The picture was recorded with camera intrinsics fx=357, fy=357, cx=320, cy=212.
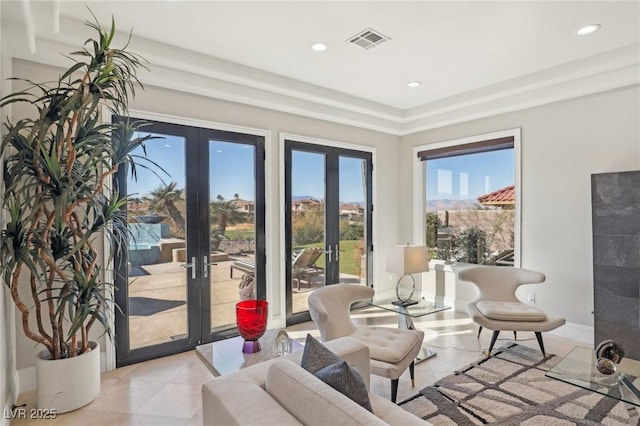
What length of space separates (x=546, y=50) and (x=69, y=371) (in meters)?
4.90

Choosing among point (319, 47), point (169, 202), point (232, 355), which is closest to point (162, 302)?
point (169, 202)

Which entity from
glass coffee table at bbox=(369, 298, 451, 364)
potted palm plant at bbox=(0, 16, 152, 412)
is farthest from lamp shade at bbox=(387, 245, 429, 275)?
potted palm plant at bbox=(0, 16, 152, 412)

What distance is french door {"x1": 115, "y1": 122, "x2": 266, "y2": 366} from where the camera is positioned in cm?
347

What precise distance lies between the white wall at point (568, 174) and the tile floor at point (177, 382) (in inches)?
24.2

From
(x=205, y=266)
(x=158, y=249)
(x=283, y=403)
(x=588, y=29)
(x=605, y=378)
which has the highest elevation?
(x=588, y=29)

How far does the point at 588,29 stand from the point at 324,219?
11.0 feet

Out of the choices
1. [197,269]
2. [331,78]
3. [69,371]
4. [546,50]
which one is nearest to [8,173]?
[69,371]

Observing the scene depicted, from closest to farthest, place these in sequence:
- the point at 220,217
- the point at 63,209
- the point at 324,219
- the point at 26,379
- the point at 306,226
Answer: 1. the point at 63,209
2. the point at 26,379
3. the point at 220,217
4. the point at 306,226
5. the point at 324,219

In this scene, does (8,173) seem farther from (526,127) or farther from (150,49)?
(526,127)

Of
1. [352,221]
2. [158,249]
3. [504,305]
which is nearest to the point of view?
[158,249]

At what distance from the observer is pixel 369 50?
340 centimetres

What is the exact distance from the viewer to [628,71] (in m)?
3.51

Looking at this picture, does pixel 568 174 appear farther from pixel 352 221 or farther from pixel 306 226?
pixel 306 226

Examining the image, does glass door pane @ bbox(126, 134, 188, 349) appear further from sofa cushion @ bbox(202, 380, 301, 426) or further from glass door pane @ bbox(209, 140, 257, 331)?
sofa cushion @ bbox(202, 380, 301, 426)
